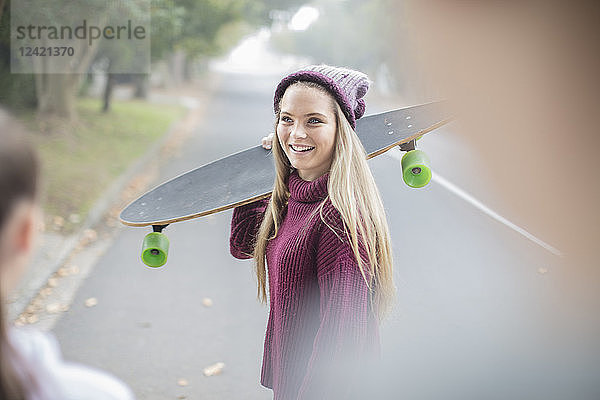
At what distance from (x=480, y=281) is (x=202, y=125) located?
1307cm

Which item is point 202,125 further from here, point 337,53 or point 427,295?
point 337,53

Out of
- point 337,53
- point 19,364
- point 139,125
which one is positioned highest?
point 337,53

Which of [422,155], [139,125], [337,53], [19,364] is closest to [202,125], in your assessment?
[139,125]

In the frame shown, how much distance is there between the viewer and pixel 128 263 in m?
6.23

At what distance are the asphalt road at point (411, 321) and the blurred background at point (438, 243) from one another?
0.05ft

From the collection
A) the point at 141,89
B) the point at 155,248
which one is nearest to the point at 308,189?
the point at 155,248

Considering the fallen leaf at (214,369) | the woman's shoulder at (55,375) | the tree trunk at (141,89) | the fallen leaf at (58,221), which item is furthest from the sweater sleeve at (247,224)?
the tree trunk at (141,89)

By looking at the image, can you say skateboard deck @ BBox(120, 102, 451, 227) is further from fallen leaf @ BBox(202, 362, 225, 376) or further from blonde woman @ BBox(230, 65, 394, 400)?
fallen leaf @ BBox(202, 362, 225, 376)

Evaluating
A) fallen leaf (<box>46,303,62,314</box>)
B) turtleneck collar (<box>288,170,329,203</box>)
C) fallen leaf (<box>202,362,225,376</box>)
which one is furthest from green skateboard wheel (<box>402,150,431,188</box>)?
fallen leaf (<box>46,303,62,314</box>)

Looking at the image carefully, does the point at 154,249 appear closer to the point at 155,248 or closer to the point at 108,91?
the point at 155,248

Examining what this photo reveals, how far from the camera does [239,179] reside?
2.39 meters

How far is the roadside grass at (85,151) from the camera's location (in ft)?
25.2

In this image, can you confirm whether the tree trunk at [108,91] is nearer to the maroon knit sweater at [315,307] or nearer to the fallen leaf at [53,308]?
the fallen leaf at [53,308]

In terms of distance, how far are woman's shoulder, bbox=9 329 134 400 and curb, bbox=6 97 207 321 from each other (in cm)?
135
